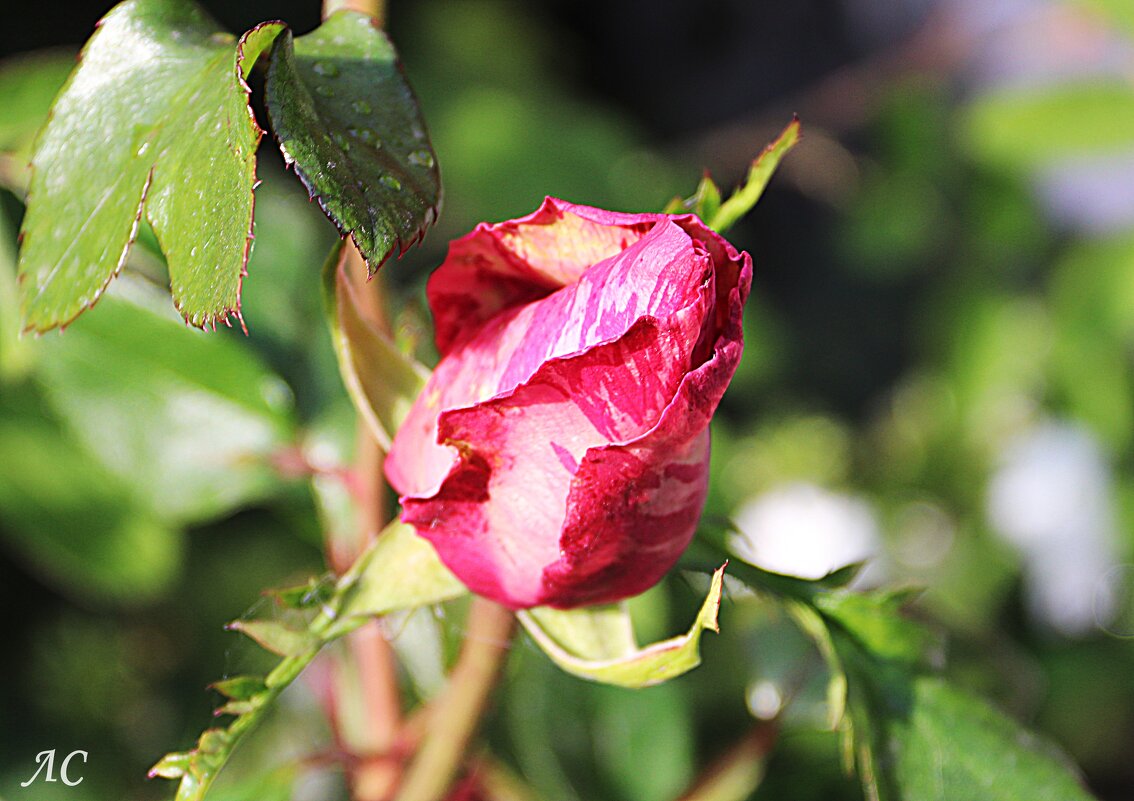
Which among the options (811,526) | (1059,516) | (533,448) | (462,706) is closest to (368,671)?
(462,706)

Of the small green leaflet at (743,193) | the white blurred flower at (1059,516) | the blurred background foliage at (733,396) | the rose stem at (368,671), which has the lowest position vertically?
the white blurred flower at (1059,516)

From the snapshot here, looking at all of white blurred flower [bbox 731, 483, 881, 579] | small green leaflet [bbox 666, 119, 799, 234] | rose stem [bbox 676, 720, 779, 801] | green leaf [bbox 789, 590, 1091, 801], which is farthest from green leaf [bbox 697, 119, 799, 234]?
white blurred flower [bbox 731, 483, 881, 579]

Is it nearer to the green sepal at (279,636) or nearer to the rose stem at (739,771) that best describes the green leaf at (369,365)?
the green sepal at (279,636)

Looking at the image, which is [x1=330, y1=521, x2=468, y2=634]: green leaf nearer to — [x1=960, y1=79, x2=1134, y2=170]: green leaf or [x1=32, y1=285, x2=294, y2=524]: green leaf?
[x1=32, y1=285, x2=294, y2=524]: green leaf

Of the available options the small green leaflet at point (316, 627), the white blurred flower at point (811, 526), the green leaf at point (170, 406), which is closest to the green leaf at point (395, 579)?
the small green leaflet at point (316, 627)

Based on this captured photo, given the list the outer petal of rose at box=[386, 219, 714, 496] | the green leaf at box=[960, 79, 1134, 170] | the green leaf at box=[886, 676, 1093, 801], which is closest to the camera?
the outer petal of rose at box=[386, 219, 714, 496]

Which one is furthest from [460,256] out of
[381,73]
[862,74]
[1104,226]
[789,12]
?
[789,12]

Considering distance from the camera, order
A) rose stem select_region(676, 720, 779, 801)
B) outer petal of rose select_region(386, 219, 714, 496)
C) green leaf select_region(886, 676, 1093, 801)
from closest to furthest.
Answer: outer petal of rose select_region(386, 219, 714, 496) < green leaf select_region(886, 676, 1093, 801) < rose stem select_region(676, 720, 779, 801)
